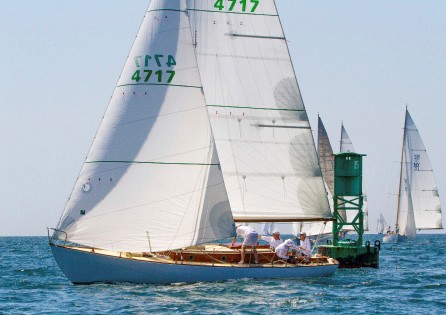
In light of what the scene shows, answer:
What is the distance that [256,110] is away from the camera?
121 feet

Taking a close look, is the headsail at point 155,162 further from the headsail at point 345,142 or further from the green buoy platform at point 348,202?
the headsail at point 345,142

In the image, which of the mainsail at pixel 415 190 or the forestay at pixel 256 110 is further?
the mainsail at pixel 415 190

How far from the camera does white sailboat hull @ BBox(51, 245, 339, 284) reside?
30.9m

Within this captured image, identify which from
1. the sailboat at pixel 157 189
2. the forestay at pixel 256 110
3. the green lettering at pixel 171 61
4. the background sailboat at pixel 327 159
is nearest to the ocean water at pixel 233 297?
the sailboat at pixel 157 189

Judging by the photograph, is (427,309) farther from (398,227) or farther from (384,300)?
(398,227)

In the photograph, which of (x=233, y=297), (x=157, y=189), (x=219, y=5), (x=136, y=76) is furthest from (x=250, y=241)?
(x=219, y=5)

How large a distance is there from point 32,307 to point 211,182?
24.0 ft

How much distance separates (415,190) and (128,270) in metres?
64.4

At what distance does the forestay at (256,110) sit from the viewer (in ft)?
119

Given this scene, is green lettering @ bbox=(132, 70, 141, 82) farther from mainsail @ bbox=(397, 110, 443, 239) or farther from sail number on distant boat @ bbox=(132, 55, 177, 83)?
mainsail @ bbox=(397, 110, 443, 239)

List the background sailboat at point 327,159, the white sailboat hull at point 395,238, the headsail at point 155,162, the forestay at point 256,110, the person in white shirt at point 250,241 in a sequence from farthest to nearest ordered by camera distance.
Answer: the white sailboat hull at point 395,238 < the background sailboat at point 327,159 < the forestay at point 256,110 < the person in white shirt at point 250,241 < the headsail at point 155,162

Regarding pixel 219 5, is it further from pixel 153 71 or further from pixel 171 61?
pixel 153 71

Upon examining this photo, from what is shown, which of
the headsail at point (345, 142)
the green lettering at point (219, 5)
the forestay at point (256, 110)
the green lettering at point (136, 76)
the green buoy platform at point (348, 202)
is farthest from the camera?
the headsail at point (345, 142)

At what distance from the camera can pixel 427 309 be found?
27594 millimetres
